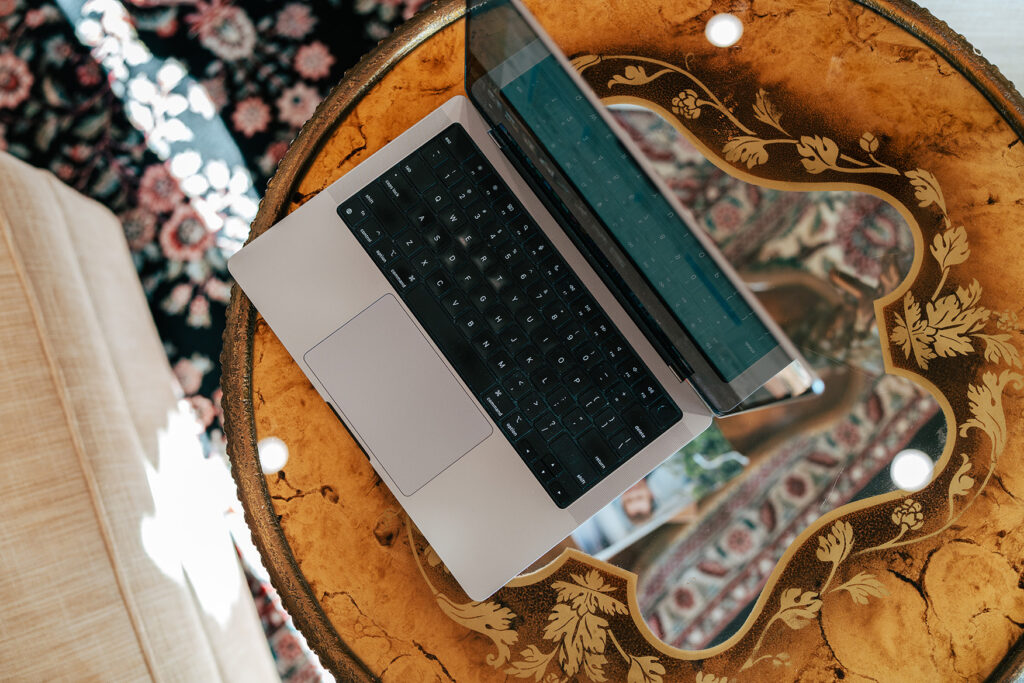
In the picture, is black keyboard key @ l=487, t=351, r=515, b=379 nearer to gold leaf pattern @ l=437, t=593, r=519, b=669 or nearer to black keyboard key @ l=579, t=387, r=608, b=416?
black keyboard key @ l=579, t=387, r=608, b=416

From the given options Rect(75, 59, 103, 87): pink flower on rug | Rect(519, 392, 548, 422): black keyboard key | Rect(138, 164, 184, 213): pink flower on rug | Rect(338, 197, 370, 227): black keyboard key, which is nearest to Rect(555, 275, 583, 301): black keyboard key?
Rect(519, 392, 548, 422): black keyboard key

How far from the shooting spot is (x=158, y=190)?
1209 millimetres

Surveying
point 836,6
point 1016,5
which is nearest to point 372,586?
point 836,6

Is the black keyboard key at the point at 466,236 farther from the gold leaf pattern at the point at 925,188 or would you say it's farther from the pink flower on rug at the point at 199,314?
the pink flower on rug at the point at 199,314

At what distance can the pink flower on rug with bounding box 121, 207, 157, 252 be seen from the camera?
120cm

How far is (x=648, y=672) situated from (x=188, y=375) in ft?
2.98

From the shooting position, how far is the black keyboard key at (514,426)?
0.66m

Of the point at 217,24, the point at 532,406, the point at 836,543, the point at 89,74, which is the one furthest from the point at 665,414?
the point at 89,74

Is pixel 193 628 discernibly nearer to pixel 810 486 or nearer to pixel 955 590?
pixel 810 486

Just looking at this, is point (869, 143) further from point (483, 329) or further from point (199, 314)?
point (199, 314)

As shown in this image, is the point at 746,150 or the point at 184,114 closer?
the point at 746,150

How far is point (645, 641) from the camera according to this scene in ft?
2.24

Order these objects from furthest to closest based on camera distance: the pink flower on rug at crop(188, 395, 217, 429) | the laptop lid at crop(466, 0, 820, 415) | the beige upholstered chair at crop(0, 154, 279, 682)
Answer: the pink flower on rug at crop(188, 395, 217, 429)
the beige upholstered chair at crop(0, 154, 279, 682)
the laptop lid at crop(466, 0, 820, 415)

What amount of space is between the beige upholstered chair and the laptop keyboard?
368 millimetres
